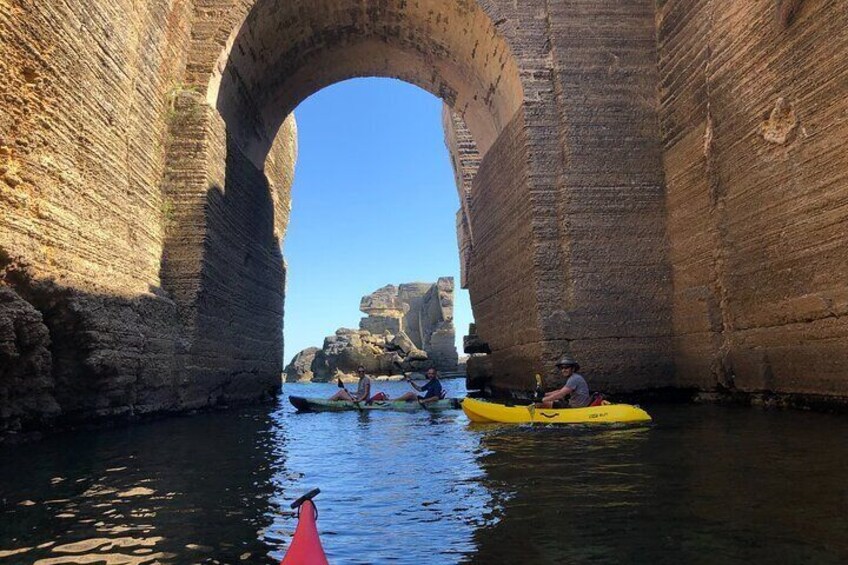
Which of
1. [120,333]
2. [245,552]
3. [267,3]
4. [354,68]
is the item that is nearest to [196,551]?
[245,552]

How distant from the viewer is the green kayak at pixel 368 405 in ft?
46.7

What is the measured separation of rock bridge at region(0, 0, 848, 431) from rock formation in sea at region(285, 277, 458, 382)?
39273mm

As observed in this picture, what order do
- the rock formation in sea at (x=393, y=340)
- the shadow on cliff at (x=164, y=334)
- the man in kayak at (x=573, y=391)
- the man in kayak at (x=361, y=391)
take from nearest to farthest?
the shadow on cliff at (x=164, y=334)
the man in kayak at (x=573, y=391)
the man in kayak at (x=361, y=391)
the rock formation in sea at (x=393, y=340)

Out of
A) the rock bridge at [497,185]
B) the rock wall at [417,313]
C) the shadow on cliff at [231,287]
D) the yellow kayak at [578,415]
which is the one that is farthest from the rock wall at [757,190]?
the rock wall at [417,313]

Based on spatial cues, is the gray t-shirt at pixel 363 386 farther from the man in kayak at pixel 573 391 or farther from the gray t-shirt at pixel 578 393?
the gray t-shirt at pixel 578 393

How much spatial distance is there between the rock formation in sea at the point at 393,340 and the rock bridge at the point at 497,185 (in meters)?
39.3

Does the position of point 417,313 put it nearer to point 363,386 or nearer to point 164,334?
point 363,386

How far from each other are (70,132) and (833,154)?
35.5 ft

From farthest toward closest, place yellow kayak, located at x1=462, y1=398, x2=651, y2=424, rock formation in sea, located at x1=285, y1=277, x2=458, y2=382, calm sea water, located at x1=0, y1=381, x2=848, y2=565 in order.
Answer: rock formation in sea, located at x1=285, y1=277, x2=458, y2=382 → yellow kayak, located at x1=462, y1=398, x2=651, y2=424 → calm sea water, located at x1=0, y1=381, x2=848, y2=565

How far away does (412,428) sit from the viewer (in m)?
10.3

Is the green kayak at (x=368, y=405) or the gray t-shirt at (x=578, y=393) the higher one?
the gray t-shirt at (x=578, y=393)

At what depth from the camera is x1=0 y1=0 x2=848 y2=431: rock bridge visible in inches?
312

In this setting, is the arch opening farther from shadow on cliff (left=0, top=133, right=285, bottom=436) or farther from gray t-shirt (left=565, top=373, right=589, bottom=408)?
gray t-shirt (left=565, top=373, right=589, bottom=408)

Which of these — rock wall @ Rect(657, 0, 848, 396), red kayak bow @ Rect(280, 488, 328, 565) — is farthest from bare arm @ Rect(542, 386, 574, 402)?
red kayak bow @ Rect(280, 488, 328, 565)
